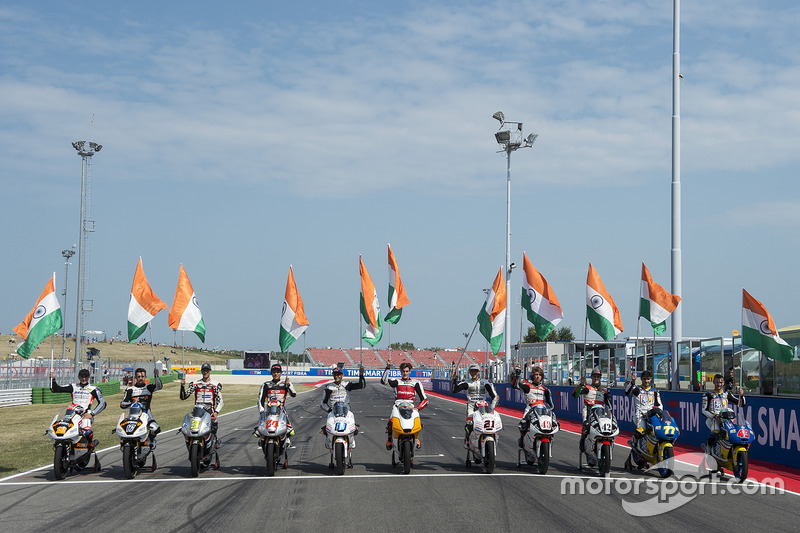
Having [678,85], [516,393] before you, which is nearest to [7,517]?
[678,85]

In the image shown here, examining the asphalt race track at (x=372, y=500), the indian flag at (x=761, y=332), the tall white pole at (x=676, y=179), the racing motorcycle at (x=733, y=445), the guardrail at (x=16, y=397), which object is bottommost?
the guardrail at (x=16, y=397)

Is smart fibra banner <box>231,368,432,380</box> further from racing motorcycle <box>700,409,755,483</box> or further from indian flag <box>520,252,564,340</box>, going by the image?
racing motorcycle <box>700,409,755,483</box>

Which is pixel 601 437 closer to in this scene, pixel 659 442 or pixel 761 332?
pixel 659 442

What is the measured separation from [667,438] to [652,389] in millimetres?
1156

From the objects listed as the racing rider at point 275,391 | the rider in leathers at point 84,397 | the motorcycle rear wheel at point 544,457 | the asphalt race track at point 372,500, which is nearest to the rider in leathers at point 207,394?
the racing rider at point 275,391

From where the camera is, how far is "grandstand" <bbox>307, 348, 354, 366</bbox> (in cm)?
12838

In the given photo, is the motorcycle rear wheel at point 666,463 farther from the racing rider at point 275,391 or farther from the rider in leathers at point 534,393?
the racing rider at point 275,391

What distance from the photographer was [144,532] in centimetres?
851

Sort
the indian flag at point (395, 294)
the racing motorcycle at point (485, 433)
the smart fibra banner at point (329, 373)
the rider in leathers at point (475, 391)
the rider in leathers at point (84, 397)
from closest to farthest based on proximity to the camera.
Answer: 1. the rider in leathers at point (84, 397)
2. the racing motorcycle at point (485, 433)
3. the rider in leathers at point (475, 391)
4. the indian flag at point (395, 294)
5. the smart fibra banner at point (329, 373)

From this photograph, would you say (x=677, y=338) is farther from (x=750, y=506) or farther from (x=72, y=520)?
(x=72, y=520)

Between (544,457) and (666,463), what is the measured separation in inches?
80.6

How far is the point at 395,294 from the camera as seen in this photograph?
26.9 m

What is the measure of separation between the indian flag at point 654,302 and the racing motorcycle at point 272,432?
14.2 metres

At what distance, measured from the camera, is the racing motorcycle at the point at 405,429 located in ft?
42.8
